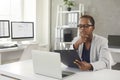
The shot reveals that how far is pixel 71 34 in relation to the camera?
454cm

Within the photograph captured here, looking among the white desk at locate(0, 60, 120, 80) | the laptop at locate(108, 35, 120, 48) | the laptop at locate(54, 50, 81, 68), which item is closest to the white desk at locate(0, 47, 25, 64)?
the laptop at locate(108, 35, 120, 48)

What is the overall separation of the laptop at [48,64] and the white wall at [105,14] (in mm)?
2663

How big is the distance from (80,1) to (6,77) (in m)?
3.11

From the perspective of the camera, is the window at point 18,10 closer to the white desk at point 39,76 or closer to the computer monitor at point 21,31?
the computer monitor at point 21,31

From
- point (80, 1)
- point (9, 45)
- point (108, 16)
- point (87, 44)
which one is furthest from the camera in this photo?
point (80, 1)

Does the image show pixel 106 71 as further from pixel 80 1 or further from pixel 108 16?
pixel 80 1

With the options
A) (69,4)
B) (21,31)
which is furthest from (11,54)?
(69,4)

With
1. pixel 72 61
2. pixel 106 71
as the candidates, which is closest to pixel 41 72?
pixel 72 61

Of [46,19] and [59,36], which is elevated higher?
[46,19]

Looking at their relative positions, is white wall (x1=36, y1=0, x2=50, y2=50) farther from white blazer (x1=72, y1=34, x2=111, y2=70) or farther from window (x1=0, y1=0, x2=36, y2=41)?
white blazer (x1=72, y1=34, x2=111, y2=70)

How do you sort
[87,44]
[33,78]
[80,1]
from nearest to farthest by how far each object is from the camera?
[33,78] → [87,44] → [80,1]

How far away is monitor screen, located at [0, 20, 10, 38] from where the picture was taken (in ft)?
12.4

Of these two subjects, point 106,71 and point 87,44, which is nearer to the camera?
point 106,71

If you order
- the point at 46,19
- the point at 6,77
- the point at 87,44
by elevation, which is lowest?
the point at 6,77
